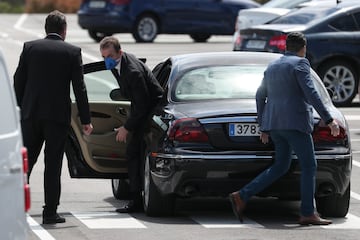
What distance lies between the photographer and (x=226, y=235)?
10.3 m

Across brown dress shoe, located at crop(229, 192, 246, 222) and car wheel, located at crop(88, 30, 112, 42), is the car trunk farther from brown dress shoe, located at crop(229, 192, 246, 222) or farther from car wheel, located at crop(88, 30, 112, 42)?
car wheel, located at crop(88, 30, 112, 42)

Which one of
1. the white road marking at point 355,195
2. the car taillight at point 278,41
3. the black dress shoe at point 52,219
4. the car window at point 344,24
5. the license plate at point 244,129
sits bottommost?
the white road marking at point 355,195

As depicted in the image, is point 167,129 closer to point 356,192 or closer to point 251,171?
point 251,171

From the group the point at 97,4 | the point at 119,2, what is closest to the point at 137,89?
the point at 119,2

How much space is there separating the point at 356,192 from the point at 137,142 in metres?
2.49

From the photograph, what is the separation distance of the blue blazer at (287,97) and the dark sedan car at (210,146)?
19 cm

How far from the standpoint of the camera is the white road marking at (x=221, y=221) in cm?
1085

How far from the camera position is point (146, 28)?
34844 mm

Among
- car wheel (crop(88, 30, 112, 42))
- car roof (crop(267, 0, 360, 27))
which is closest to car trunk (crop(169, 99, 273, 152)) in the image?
car roof (crop(267, 0, 360, 27))

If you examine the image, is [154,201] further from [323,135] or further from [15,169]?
[15,169]

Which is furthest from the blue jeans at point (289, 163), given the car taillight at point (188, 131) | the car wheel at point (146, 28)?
the car wheel at point (146, 28)

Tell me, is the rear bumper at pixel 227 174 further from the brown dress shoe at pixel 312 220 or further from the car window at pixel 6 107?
the car window at pixel 6 107

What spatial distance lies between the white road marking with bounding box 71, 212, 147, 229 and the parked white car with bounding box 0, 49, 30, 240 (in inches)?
137

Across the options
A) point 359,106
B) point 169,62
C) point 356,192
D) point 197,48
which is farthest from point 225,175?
point 197,48
